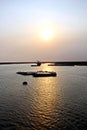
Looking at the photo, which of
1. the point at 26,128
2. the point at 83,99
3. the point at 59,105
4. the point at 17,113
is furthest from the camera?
the point at 83,99

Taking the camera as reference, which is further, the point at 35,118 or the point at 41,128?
the point at 35,118

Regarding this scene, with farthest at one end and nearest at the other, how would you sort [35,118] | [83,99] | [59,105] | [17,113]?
[83,99], [59,105], [17,113], [35,118]

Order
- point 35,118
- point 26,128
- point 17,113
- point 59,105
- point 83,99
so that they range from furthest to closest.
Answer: point 83,99 → point 59,105 → point 17,113 → point 35,118 → point 26,128

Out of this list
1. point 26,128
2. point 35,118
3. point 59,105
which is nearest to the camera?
point 26,128

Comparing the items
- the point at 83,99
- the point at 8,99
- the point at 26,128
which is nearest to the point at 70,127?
the point at 26,128

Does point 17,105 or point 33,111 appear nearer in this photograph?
point 33,111

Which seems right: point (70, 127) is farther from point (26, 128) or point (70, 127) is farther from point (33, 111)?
point (33, 111)

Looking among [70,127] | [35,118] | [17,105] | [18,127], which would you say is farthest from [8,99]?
[70,127]

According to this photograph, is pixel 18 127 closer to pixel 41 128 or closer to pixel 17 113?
pixel 41 128
